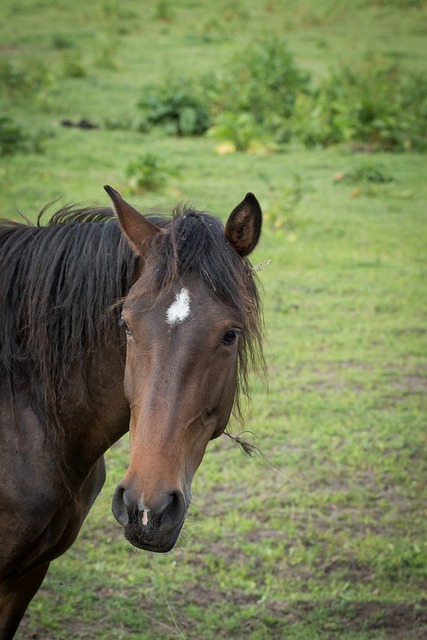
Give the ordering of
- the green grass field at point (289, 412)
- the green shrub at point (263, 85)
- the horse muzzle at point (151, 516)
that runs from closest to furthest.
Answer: the horse muzzle at point (151, 516), the green grass field at point (289, 412), the green shrub at point (263, 85)

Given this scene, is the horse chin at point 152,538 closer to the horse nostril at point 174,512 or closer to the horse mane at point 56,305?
the horse nostril at point 174,512

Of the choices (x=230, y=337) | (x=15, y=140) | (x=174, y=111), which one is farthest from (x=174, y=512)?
(x=174, y=111)

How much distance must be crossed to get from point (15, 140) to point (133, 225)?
10.0 meters

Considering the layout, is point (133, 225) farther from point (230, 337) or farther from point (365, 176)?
point (365, 176)

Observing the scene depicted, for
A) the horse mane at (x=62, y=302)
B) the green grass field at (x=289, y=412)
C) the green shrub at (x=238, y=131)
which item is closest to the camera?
the horse mane at (x=62, y=302)

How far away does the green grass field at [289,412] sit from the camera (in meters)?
4.29

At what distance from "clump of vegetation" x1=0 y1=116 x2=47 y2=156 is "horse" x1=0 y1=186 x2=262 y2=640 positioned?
9257mm

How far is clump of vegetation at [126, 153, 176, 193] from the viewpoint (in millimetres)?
10492

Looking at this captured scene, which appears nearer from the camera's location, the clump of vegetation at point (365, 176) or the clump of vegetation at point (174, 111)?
the clump of vegetation at point (365, 176)

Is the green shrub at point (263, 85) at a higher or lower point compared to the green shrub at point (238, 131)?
higher

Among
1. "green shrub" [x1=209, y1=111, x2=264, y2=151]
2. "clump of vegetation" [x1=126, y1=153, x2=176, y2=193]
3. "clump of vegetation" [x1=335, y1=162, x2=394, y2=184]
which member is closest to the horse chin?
"clump of vegetation" [x1=126, y1=153, x2=176, y2=193]

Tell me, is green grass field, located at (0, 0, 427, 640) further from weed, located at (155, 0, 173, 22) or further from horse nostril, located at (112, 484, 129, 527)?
weed, located at (155, 0, 173, 22)

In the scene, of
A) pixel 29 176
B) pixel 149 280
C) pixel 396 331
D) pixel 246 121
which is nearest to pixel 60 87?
pixel 246 121

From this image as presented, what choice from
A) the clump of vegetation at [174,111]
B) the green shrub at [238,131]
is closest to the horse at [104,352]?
the green shrub at [238,131]
